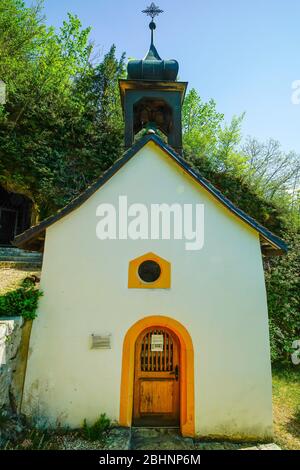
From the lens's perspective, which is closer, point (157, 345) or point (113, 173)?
point (157, 345)

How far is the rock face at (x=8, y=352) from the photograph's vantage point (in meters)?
4.77

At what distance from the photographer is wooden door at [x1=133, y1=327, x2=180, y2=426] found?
18.2 ft

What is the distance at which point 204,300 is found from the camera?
5613 mm

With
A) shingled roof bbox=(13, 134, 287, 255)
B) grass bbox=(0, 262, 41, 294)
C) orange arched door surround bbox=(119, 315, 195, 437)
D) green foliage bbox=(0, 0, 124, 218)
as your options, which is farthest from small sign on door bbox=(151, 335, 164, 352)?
green foliage bbox=(0, 0, 124, 218)

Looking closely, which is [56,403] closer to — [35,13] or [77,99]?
[77,99]

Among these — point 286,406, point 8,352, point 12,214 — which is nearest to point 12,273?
point 8,352

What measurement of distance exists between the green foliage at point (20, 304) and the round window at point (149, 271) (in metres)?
2.17

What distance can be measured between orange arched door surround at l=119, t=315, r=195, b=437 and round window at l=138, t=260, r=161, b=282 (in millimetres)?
811

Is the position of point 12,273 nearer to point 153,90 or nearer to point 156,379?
point 156,379

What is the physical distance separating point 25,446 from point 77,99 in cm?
1748

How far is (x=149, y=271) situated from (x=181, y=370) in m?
2.13

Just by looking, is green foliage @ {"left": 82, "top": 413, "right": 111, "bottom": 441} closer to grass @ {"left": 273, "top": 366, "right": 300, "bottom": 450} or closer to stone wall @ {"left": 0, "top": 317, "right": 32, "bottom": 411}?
stone wall @ {"left": 0, "top": 317, "right": 32, "bottom": 411}

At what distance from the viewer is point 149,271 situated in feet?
19.1

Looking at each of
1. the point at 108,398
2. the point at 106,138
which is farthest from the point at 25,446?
the point at 106,138
